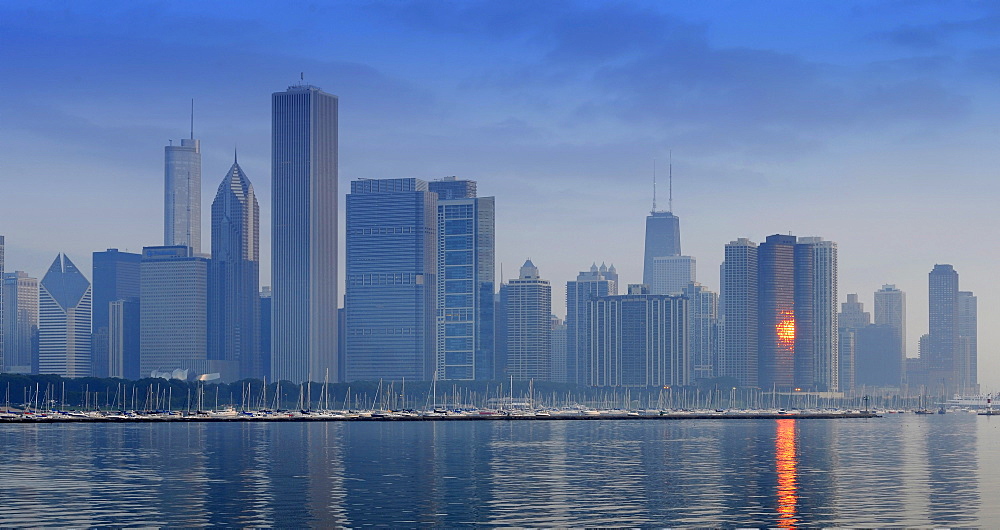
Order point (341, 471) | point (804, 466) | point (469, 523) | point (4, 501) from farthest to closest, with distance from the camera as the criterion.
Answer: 1. point (804, 466)
2. point (341, 471)
3. point (4, 501)
4. point (469, 523)

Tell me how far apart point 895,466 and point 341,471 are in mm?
49450

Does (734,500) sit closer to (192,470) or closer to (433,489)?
(433,489)

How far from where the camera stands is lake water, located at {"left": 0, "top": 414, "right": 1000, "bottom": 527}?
258 ft

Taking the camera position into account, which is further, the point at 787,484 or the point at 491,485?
the point at 787,484

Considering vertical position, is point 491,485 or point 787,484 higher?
point 491,485

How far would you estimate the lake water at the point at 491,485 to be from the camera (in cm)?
7869

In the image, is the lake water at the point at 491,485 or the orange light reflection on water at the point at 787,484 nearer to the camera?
the lake water at the point at 491,485

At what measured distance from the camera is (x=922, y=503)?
3452 inches

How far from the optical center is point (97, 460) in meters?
129

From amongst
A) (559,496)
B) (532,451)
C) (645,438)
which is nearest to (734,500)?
(559,496)

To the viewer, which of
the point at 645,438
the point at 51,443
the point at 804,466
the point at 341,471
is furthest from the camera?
the point at 645,438

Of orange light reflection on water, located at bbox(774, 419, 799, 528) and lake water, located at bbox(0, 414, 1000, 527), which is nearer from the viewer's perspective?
lake water, located at bbox(0, 414, 1000, 527)

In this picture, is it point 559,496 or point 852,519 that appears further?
point 559,496

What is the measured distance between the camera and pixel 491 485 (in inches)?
3925
